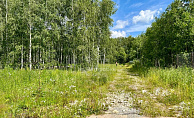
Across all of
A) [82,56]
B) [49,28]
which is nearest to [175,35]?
[82,56]

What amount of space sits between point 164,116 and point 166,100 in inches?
64.0

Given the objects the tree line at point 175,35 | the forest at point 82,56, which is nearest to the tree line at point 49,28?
the forest at point 82,56

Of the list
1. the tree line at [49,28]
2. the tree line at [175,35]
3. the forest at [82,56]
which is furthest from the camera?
the tree line at [49,28]

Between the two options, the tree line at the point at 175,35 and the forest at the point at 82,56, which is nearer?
the forest at the point at 82,56

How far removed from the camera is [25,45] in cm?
2047

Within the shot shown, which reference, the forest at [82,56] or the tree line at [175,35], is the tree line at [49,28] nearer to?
the forest at [82,56]

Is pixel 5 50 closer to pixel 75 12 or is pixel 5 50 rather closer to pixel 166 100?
pixel 75 12

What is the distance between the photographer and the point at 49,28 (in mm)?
21344

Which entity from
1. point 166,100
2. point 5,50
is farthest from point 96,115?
point 5,50

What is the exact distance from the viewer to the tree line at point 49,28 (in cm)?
1683

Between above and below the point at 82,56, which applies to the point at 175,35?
above

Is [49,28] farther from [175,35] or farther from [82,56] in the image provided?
[175,35]

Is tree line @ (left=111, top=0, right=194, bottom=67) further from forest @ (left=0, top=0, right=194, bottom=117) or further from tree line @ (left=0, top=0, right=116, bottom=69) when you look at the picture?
tree line @ (left=0, top=0, right=116, bottom=69)

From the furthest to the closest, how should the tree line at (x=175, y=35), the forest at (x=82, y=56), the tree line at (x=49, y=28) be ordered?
the tree line at (x=49, y=28), the tree line at (x=175, y=35), the forest at (x=82, y=56)
